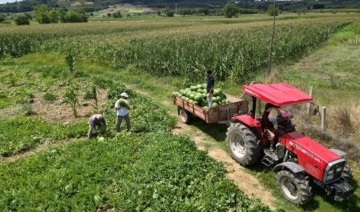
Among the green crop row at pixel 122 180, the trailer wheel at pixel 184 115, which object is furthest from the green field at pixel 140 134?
the trailer wheel at pixel 184 115

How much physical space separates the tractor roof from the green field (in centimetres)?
218

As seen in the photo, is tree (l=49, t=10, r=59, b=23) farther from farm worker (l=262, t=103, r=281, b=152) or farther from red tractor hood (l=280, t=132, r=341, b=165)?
red tractor hood (l=280, t=132, r=341, b=165)

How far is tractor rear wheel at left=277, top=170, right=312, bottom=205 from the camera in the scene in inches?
327

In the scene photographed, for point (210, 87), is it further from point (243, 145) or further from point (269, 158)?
point (269, 158)

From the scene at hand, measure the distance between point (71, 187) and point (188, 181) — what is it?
2.81 meters

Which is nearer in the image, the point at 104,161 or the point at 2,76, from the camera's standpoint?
the point at 104,161

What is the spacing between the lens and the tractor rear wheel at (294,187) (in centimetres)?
830

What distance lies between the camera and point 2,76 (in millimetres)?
22844

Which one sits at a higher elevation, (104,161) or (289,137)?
(289,137)

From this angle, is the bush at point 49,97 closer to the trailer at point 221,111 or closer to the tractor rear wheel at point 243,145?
the trailer at point 221,111

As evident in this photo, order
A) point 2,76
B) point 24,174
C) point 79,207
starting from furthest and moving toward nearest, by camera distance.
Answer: point 2,76
point 24,174
point 79,207

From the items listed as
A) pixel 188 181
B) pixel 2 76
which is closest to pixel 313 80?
pixel 188 181

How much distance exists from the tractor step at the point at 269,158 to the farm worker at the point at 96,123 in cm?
548

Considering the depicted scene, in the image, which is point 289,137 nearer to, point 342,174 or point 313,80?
point 342,174
